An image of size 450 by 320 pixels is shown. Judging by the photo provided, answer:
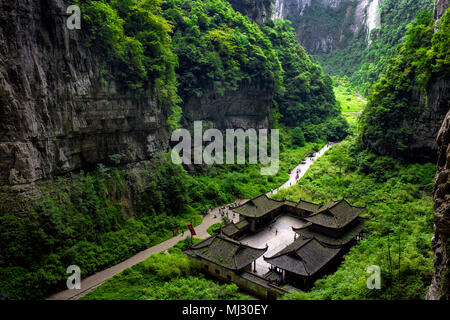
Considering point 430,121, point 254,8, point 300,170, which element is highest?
point 254,8

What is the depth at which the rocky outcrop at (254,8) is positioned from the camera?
68.8m

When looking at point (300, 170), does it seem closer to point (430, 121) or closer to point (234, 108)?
point (234, 108)

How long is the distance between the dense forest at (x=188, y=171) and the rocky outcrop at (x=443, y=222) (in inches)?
165

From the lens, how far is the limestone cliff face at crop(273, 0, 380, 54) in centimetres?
13500

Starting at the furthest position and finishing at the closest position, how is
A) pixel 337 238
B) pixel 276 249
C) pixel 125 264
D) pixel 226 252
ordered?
pixel 276 249
pixel 337 238
pixel 125 264
pixel 226 252

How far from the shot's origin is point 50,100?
2495 cm

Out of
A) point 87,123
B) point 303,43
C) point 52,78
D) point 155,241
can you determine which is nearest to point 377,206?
point 155,241

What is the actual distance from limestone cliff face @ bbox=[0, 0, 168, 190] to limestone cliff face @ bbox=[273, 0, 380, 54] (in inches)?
4849

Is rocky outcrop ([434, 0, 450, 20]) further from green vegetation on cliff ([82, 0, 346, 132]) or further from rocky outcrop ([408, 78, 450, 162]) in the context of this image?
green vegetation on cliff ([82, 0, 346, 132])

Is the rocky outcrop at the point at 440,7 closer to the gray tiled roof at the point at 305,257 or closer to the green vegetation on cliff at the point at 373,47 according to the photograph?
the gray tiled roof at the point at 305,257

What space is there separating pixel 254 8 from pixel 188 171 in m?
46.4

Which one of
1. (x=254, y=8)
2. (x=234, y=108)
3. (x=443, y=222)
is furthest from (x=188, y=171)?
(x=254, y=8)

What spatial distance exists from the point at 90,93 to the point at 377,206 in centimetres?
2954

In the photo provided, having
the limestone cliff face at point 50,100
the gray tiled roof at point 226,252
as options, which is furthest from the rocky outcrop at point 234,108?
the gray tiled roof at point 226,252
